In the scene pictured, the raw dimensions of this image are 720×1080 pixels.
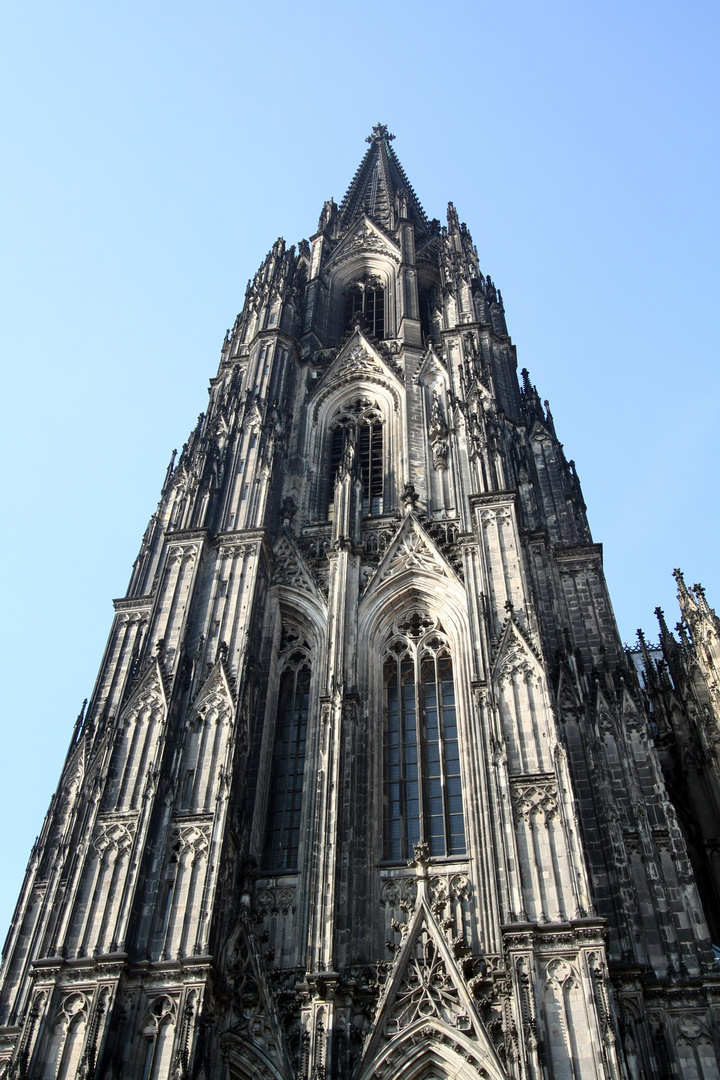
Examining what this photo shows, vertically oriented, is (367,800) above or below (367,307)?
below

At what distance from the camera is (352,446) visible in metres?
28.8

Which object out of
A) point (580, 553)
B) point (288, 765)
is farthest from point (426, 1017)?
point (580, 553)

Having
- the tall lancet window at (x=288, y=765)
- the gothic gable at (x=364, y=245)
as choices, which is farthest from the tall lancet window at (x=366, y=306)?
the tall lancet window at (x=288, y=765)

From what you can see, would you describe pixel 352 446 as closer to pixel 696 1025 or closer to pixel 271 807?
pixel 271 807

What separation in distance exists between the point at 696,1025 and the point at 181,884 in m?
8.47

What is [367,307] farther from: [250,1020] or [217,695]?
[250,1020]

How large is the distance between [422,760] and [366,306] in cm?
2206

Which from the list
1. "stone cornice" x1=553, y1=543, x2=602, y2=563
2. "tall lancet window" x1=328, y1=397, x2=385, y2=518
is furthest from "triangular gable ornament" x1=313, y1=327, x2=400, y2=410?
"stone cornice" x1=553, y1=543, x2=602, y2=563

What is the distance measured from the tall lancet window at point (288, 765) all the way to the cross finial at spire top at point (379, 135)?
1561 inches

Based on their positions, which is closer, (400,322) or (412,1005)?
(412,1005)

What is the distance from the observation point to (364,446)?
3028 centimetres

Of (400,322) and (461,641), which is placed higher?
(400,322)

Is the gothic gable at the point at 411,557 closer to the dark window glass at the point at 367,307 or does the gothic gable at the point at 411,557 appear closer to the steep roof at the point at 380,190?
the dark window glass at the point at 367,307

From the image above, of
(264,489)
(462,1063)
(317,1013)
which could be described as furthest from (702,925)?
(264,489)
